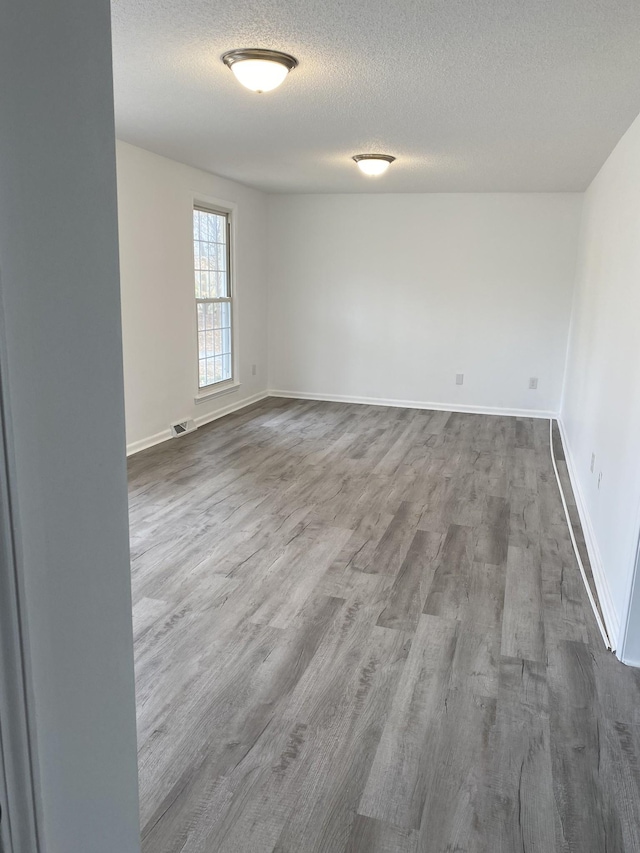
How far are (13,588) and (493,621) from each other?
7.90ft

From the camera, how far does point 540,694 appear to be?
2285mm

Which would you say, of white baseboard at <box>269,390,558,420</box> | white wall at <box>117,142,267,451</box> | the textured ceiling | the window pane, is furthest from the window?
white baseboard at <box>269,390,558,420</box>

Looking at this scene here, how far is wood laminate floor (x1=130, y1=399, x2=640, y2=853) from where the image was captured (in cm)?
175

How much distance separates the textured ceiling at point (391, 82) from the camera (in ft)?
7.45

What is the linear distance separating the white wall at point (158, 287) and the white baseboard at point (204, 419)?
15 millimetres

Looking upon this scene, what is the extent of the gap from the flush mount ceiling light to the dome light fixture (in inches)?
81.3

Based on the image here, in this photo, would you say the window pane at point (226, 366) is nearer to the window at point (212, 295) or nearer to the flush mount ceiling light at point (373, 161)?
→ the window at point (212, 295)

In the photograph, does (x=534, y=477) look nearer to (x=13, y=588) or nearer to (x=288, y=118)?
(x=288, y=118)

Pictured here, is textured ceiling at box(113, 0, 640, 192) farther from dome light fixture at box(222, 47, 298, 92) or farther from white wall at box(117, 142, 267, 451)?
white wall at box(117, 142, 267, 451)

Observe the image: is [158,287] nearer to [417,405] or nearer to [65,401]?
[417,405]

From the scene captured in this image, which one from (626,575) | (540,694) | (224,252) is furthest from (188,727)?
(224,252)

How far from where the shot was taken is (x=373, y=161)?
4.80 meters

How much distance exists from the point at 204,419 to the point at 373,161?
113 inches

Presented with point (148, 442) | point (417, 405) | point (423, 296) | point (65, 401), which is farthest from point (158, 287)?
point (65, 401)
